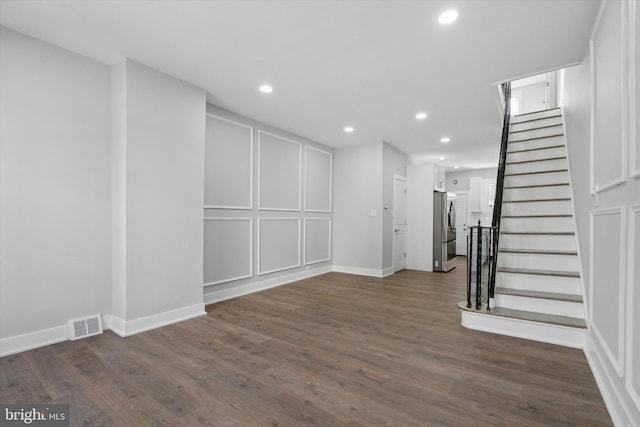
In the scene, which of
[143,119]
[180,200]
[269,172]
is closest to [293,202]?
[269,172]

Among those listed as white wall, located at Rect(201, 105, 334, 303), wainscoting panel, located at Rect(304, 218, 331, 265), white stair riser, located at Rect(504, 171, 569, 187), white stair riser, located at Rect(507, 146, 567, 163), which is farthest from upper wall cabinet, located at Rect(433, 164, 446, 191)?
wainscoting panel, located at Rect(304, 218, 331, 265)

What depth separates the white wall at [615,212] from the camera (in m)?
1.41

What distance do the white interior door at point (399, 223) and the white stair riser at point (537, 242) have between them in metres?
2.76

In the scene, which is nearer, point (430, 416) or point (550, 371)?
point (430, 416)

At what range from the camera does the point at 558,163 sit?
4152mm

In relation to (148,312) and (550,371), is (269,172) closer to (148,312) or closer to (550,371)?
(148,312)

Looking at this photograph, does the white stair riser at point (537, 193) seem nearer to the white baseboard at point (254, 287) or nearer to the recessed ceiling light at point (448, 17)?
the recessed ceiling light at point (448, 17)

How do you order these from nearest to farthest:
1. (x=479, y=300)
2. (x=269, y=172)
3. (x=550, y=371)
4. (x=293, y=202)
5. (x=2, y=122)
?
1. (x=550, y=371)
2. (x=2, y=122)
3. (x=479, y=300)
4. (x=269, y=172)
5. (x=293, y=202)

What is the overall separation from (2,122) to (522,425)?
14.3 ft

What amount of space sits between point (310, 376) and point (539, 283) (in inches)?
107

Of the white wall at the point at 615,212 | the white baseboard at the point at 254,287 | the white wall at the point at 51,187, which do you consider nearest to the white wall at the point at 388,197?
the white baseboard at the point at 254,287

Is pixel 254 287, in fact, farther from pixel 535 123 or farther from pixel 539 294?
pixel 535 123

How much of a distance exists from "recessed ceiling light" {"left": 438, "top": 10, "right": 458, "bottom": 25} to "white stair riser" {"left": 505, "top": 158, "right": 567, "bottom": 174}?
308cm

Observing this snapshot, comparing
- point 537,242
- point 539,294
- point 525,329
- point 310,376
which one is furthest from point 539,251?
point 310,376
